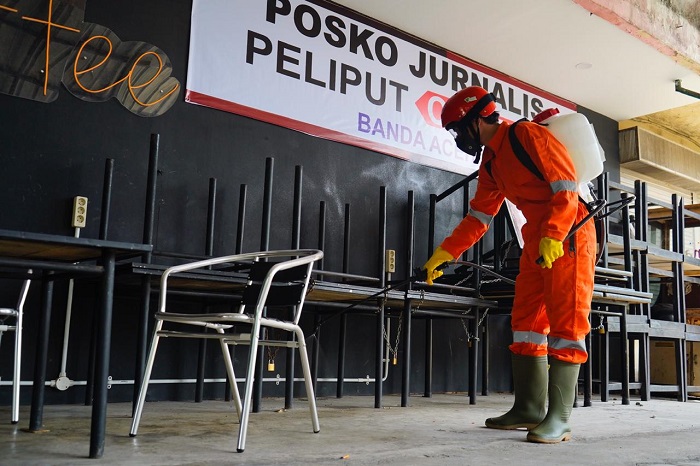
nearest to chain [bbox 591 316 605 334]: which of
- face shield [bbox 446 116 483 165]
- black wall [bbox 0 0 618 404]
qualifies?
black wall [bbox 0 0 618 404]

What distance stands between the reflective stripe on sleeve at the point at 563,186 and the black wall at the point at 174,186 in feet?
7.71

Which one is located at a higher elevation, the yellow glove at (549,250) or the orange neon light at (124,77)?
the orange neon light at (124,77)

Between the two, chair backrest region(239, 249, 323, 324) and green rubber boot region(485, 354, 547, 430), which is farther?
green rubber boot region(485, 354, 547, 430)

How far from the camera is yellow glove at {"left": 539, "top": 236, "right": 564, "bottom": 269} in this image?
2.89 metres

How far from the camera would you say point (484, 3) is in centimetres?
546

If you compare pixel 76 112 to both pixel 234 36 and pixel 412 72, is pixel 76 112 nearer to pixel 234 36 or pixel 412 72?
pixel 234 36

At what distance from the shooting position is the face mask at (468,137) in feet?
11.0

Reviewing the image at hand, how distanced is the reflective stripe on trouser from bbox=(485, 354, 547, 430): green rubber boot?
6cm

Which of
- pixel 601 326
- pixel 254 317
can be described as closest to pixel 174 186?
pixel 254 317

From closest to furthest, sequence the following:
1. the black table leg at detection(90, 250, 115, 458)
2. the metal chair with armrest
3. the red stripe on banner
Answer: the black table leg at detection(90, 250, 115, 458) < the metal chair with armrest < the red stripe on banner

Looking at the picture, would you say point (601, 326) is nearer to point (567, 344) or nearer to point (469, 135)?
point (567, 344)

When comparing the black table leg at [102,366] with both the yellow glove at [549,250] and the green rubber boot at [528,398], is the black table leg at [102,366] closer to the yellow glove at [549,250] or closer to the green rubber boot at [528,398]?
the yellow glove at [549,250]

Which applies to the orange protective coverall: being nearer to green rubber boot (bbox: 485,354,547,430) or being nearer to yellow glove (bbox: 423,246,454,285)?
green rubber boot (bbox: 485,354,547,430)

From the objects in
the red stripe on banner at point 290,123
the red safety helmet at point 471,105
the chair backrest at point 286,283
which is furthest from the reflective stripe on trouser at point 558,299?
the red stripe on banner at point 290,123
